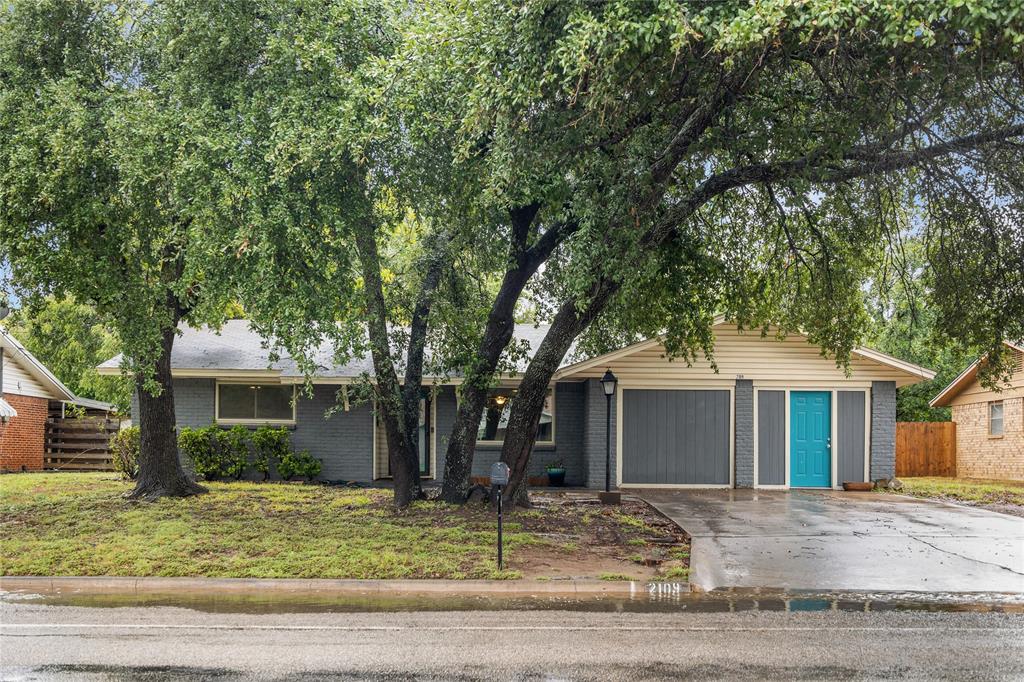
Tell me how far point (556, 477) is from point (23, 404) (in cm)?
1650

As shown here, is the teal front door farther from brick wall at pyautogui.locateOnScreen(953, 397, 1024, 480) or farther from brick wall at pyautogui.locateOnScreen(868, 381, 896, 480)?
brick wall at pyautogui.locateOnScreen(953, 397, 1024, 480)

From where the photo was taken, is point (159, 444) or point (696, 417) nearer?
point (159, 444)

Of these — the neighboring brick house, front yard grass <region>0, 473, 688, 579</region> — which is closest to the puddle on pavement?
front yard grass <region>0, 473, 688, 579</region>

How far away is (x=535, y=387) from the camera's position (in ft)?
43.4

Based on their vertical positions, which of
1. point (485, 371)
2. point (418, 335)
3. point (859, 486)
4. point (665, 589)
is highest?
point (418, 335)

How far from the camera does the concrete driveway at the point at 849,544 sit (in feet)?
31.8

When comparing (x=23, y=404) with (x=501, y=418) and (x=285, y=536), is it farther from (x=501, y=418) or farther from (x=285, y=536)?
(x=285, y=536)

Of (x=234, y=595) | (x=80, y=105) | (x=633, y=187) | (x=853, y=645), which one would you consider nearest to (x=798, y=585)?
(x=853, y=645)

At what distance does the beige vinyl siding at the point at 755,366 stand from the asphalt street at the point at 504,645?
11164mm

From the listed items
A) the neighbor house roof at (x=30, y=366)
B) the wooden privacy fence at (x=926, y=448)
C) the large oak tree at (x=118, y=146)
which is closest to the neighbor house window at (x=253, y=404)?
the large oak tree at (x=118, y=146)

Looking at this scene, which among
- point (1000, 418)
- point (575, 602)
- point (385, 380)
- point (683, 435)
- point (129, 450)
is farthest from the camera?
point (1000, 418)

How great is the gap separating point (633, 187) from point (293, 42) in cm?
449

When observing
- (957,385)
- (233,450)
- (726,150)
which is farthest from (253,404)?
(957,385)

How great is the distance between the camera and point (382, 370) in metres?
13.5
